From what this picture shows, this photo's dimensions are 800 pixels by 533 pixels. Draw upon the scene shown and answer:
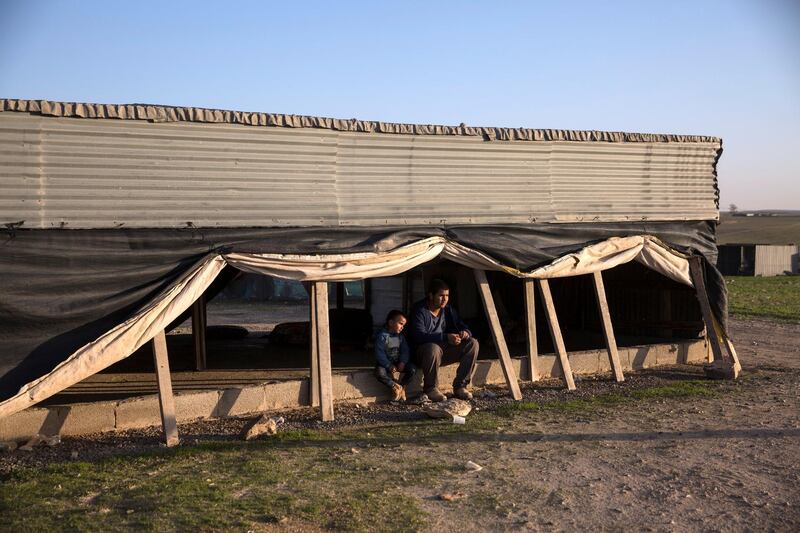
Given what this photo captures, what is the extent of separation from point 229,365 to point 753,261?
33.2m

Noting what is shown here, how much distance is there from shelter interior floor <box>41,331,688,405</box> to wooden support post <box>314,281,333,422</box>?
4.50ft

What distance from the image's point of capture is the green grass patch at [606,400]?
378 inches

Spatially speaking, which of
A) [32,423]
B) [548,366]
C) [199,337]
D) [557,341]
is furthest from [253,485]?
[548,366]

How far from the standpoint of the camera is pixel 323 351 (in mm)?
9172

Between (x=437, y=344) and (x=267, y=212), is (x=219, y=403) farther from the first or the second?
(x=437, y=344)

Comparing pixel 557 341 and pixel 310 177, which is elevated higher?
pixel 310 177

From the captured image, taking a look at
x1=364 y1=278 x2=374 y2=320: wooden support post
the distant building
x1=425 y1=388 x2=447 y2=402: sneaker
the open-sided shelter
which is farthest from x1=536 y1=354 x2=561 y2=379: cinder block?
the distant building

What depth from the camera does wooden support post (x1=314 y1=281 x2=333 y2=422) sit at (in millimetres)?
9039

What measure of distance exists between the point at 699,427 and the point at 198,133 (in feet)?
18.6

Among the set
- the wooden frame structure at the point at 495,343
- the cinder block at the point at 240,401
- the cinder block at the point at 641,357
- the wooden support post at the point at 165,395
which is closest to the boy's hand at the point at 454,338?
the wooden frame structure at the point at 495,343

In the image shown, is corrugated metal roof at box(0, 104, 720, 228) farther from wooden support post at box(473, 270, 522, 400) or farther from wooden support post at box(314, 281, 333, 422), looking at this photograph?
wooden support post at box(473, 270, 522, 400)

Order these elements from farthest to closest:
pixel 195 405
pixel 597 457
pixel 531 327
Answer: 1. pixel 531 327
2. pixel 195 405
3. pixel 597 457

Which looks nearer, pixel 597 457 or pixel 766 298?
pixel 597 457

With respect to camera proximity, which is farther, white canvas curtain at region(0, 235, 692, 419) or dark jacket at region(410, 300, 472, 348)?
dark jacket at region(410, 300, 472, 348)
